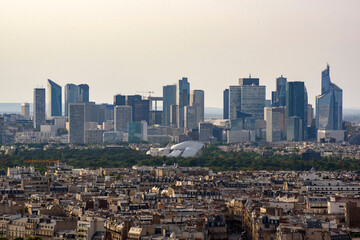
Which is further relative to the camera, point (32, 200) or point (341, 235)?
point (32, 200)

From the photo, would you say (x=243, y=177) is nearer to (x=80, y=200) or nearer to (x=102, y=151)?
(x=80, y=200)

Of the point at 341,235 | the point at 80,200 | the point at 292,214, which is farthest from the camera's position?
the point at 80,200

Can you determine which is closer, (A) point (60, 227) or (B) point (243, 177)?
(A) point (60, 227)

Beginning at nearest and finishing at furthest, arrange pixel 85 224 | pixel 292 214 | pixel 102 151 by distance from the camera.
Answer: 1. pixel 85 224
2. pixel 292 214
3. pixel 102 151

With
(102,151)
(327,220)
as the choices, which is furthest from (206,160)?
(327,220)

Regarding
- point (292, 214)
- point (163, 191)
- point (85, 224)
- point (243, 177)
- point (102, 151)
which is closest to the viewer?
point (85, 224)

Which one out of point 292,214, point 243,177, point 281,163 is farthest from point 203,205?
point 281,163

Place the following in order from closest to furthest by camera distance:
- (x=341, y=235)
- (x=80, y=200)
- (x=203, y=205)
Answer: (x=341, y=235) < (x=203, y=205) < (x=80, y=200)

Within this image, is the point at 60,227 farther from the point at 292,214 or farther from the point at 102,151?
the point at 102,151
